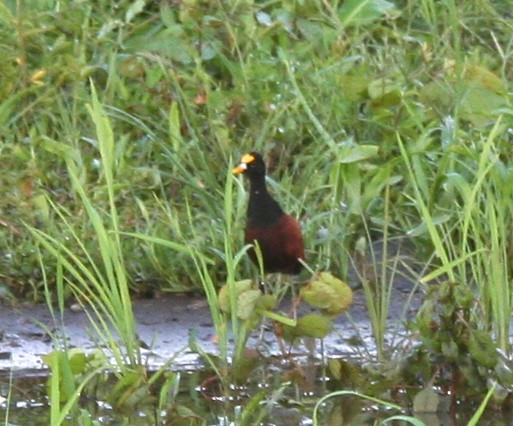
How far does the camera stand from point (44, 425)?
4023 millimetres

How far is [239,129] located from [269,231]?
3.75ft

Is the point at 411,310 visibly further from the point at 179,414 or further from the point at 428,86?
the point at 179,414

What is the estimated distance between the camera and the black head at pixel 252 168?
5230 millimetres

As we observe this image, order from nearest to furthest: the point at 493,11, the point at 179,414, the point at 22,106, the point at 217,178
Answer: the point at 179,414, the point at 217,178, the point at 22,106, the point at 493,11

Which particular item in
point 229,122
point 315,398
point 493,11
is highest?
point 493,11

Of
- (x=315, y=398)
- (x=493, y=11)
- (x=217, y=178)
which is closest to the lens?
(x=315, y=398)

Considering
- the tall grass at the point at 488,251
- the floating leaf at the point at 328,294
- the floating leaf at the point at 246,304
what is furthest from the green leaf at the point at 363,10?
the floating leaf at the point at 246,304

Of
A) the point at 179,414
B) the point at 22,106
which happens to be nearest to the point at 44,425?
the point at 179,414

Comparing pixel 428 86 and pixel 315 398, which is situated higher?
pixel 428 86

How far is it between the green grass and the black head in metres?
0.16

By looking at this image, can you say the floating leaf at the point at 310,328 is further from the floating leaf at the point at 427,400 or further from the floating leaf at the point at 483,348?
the floating leaf at the point at 483,348

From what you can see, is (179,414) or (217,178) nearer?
(179,414)

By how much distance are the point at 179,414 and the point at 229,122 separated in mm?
2340

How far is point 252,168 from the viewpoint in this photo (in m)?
5.23
